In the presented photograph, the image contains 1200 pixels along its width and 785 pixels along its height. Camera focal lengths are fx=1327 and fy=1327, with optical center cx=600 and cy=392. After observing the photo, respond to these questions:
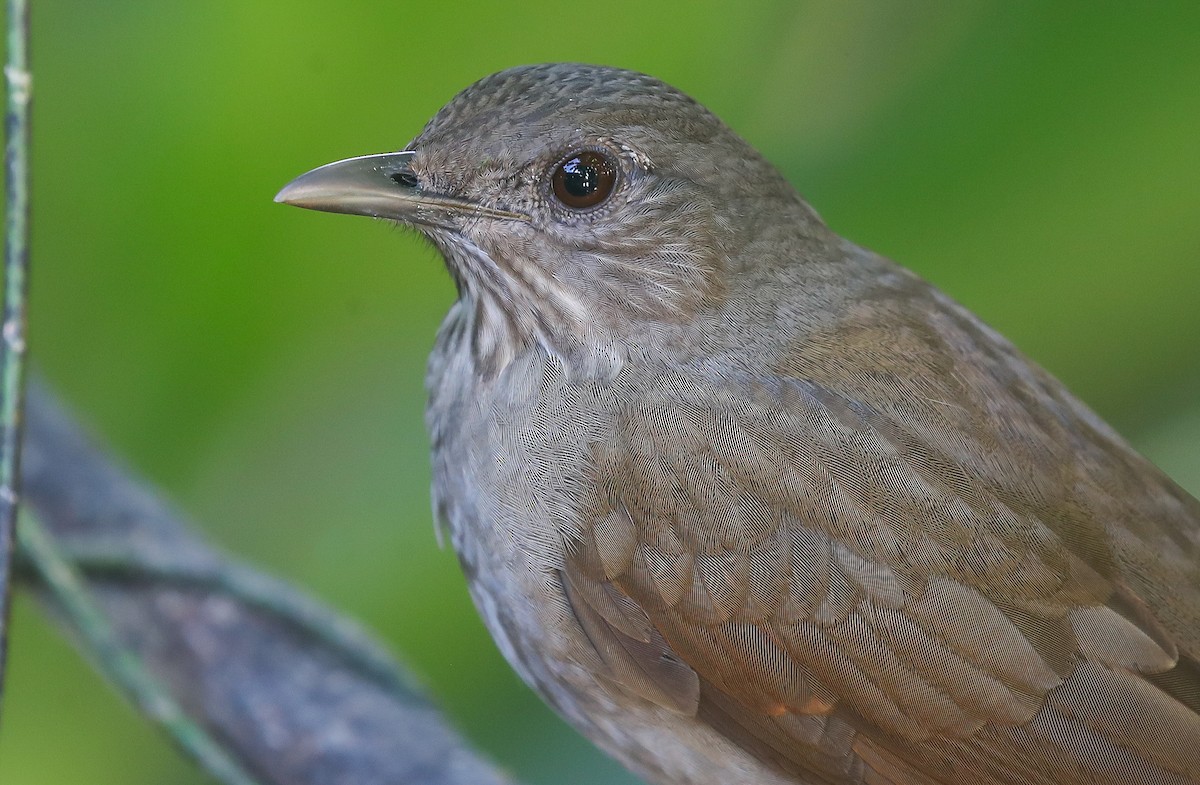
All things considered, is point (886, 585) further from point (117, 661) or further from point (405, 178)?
point (117, 661)

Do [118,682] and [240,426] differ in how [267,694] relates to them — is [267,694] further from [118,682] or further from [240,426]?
[240,426]

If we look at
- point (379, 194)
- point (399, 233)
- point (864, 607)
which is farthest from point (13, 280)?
point (864, 607)

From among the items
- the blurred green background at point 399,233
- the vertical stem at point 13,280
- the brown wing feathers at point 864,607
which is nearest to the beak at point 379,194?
the vertical stem at point 13,280

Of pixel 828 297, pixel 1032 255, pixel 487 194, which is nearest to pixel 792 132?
pixel 1032 255

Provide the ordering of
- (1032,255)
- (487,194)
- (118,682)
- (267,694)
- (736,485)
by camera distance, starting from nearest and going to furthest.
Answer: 1. (736,485)
2. (487,194)
3. (118,682)
4. (267,694)
5. (1032,255)

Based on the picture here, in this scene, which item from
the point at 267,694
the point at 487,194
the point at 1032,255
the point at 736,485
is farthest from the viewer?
the point at 1032,255

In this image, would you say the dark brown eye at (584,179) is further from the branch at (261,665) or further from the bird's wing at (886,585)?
the branch at (261,665)

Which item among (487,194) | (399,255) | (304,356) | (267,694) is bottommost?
(267,694)
